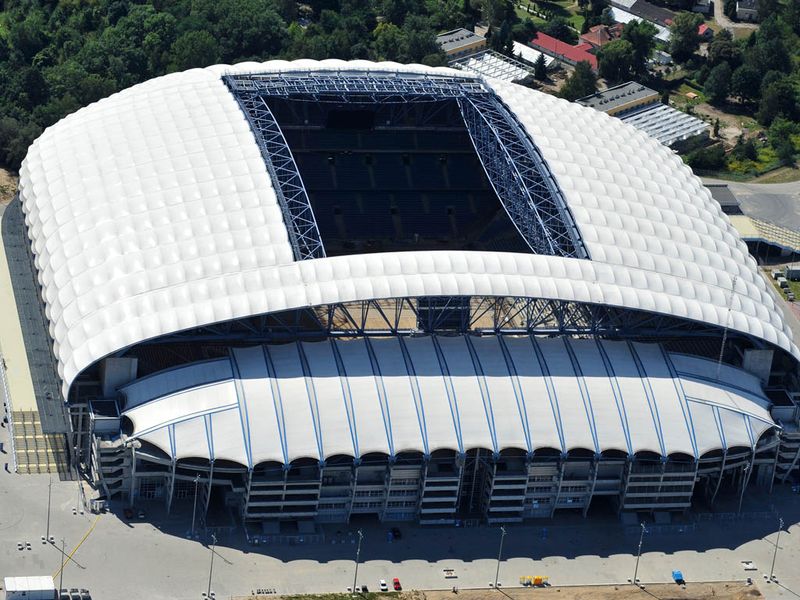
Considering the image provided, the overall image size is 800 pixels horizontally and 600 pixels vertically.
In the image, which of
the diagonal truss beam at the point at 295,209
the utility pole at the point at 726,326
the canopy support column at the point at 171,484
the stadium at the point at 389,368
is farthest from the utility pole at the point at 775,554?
the canopy support column at the point at 171,484

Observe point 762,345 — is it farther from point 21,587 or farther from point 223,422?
point 21,587

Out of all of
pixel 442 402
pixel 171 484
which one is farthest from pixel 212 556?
pixel 442 402

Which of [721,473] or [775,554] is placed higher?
[721,473]

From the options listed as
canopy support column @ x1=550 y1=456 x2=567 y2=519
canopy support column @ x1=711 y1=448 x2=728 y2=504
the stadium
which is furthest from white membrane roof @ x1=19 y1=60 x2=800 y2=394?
canopy support column @ x1=550 y1=456 x2=567 y2=519

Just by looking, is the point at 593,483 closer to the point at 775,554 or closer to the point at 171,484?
the point at 775,554

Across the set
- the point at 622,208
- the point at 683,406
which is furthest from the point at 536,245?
the point at 683,406

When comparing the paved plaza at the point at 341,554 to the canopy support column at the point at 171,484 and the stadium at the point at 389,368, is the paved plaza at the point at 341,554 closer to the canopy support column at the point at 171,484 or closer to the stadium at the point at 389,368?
the canopy support column at the point at 171,484

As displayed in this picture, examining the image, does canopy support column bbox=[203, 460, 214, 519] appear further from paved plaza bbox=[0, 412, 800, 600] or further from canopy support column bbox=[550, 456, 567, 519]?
canopy support column bbox=[550, 456, 567, 519]
